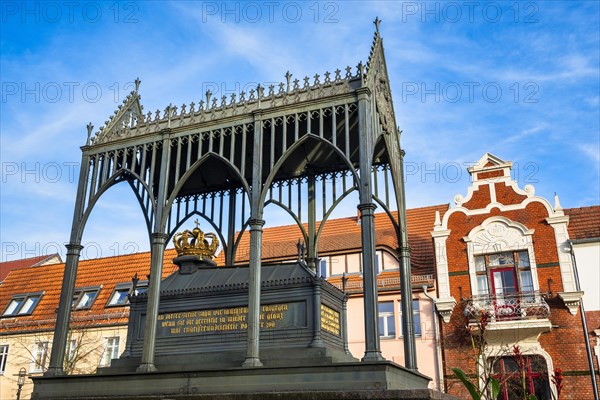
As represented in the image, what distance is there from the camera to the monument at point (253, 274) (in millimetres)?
10547

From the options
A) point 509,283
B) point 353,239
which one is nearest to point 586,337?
point 509,283

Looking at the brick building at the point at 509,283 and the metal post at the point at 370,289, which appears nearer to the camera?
the metal post at the point at 370,289

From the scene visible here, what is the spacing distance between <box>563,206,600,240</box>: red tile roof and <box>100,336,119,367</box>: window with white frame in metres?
21.5

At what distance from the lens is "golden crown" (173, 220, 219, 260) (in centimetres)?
1440

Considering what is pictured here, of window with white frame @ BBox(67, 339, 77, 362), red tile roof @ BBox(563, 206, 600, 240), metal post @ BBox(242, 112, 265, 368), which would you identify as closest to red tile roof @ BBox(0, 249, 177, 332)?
window with white frame @ BBox(67, 339, 77, 362)

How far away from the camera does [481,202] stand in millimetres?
25266

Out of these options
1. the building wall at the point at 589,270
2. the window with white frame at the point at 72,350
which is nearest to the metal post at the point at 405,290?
the building wall at the point at 589,270

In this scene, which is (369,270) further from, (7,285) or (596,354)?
(7,285)

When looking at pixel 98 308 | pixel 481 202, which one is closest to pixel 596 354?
pixel 481 202

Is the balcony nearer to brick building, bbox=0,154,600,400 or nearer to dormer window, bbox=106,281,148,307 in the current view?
brick building, bbox=0,154,600,400

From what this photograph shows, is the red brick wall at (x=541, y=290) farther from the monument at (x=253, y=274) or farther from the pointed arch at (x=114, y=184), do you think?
the pointed arch at (x=114, y=184)

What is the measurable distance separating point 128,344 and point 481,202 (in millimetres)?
17161

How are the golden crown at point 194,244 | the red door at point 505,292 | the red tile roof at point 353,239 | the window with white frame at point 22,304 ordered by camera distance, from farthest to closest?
1. the window with white frame at point 22,304
2. the red tile roof at point 353,239
3. the red door at point 505,292
4. the golden crown at point 194,244

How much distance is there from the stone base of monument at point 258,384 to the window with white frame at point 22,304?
22689 mm
